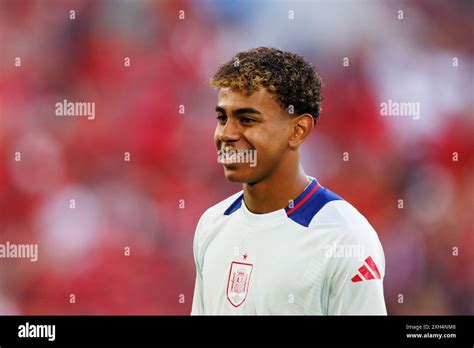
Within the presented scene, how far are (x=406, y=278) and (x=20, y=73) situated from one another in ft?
14.2

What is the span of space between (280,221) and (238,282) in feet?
1.11

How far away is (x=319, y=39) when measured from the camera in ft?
19.7

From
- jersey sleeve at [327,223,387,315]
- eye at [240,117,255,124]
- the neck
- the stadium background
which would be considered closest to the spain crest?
the neck

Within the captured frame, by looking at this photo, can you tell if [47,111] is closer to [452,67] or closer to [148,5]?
[148,5]

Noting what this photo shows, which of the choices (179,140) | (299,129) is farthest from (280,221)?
(179,140)

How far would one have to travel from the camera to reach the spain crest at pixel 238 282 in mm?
2787

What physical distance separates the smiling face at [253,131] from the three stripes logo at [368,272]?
1.94ft

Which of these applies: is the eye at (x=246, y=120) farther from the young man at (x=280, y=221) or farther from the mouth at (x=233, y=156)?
the mouth at (x=233, y=156)

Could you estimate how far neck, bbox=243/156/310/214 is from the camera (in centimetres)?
282

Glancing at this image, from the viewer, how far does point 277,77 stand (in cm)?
280

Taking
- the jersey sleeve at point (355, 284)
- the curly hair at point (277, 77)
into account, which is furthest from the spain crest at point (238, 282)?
the curly hair at point (277, 77)

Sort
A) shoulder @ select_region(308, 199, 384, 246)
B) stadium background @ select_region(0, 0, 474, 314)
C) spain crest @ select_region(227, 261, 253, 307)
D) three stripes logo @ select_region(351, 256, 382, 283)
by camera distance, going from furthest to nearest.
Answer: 1. stadium background @ select_region(0, 0, 474, 314)
2. spain crest @ select_region(227, 261, 253, 307)
3. shoulder @ select_region(308, 199, 384, 246)
4. three stripes logo @ select_region(351, 256, 382, 283)

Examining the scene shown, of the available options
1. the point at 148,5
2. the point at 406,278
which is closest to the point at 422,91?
the point at 406,278

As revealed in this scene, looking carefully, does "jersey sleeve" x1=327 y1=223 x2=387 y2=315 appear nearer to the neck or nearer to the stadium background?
the neck
